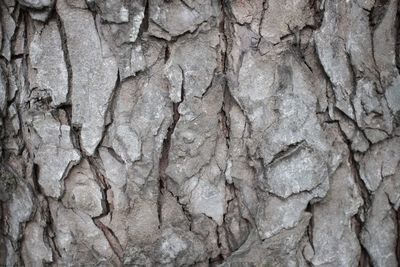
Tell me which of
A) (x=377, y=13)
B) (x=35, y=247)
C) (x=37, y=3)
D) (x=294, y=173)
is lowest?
(x=35, y=247)

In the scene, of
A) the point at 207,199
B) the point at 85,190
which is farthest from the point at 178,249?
the point at 85,190

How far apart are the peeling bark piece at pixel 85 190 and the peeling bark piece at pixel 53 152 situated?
0.06 feet

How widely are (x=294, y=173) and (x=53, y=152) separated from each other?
49cm

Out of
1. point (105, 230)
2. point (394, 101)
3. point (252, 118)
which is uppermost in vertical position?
point (394, 101)

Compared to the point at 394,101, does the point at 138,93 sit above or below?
below

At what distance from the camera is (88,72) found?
0.98m

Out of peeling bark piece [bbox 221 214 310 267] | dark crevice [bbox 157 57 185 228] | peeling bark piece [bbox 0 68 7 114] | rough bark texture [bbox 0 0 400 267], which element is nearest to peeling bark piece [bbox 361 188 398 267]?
rough bark texture [bbox 0 0 400 267]

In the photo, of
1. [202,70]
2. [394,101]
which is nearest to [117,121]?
[202,70]

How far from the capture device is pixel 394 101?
1.03 m

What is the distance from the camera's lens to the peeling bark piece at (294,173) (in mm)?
987

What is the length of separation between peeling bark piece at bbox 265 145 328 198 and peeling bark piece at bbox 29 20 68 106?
17.4 inches

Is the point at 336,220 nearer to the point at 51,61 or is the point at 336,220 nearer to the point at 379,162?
the point at 379,162

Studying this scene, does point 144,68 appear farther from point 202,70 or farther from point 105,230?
point 105,230

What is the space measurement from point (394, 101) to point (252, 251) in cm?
42
